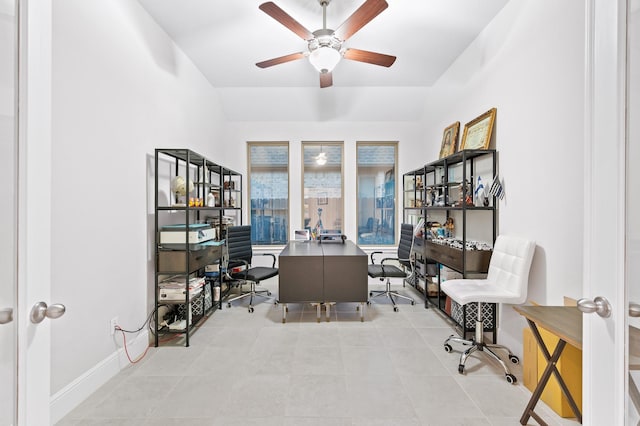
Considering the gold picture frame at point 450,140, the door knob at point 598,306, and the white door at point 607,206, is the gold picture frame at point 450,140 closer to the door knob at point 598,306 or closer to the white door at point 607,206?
the white door at point 607,206

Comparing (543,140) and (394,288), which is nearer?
(543,140)

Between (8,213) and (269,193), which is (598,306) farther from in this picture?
(269,193)

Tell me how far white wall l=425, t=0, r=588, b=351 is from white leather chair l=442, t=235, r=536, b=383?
0.12 meters

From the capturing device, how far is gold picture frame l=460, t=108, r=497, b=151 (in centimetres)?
273

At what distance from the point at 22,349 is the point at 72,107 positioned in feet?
5.65

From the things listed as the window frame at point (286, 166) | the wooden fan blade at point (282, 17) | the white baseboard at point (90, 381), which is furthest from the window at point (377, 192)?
the white baseboard at point (90, 381)

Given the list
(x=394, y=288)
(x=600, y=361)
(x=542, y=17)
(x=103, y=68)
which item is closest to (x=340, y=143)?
(x=394, y=288)

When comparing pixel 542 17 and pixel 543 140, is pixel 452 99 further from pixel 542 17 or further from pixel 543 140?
pixel 543 140

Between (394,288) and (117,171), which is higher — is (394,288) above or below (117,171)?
below

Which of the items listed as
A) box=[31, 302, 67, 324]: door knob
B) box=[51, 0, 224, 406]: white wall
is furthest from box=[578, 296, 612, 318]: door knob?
box=[51, 0, 224, 406]: white wall

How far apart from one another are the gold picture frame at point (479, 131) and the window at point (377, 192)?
195 centimetres

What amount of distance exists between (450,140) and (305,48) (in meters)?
2.18

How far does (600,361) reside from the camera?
0.82m

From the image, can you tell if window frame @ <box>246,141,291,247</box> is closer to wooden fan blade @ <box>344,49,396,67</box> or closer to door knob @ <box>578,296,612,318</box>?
wooden fan blade @ <box>344,49,396,67</box>
